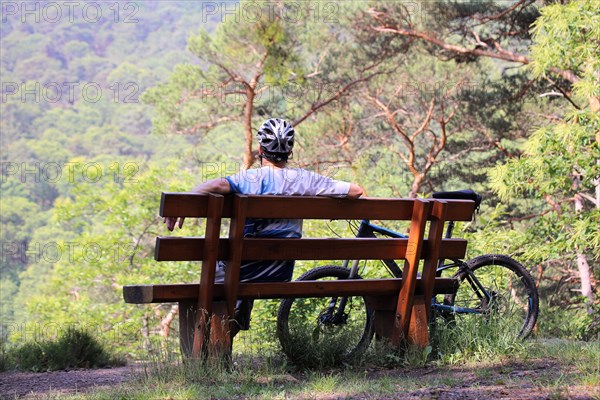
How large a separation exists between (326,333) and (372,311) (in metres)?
0.43

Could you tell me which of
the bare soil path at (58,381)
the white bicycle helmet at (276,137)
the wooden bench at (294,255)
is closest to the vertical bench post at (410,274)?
the wooden bench at (294,255)

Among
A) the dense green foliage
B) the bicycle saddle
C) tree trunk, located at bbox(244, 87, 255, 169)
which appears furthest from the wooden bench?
tree trunk, located at bbox(244, 87, 255, 169)

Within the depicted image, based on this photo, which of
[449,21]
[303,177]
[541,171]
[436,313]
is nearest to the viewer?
[303,177]

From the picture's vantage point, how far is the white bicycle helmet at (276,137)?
470 cm

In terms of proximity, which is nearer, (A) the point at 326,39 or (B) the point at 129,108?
(A) the point at 326,39

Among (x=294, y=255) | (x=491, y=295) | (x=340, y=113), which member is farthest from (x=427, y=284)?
(x=340, y=113)

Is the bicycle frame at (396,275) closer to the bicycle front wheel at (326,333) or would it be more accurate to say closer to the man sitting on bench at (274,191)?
the bicycle front wheel at (326,333)

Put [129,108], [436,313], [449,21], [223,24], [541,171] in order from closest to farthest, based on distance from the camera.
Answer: [436,313], [541,171], [449,21], [223,24], [129,108]

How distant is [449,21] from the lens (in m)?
19.1

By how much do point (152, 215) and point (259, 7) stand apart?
6.93 m

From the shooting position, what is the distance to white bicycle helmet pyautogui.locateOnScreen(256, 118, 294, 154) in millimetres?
4699

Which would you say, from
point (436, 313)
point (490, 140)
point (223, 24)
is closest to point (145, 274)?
point (223, 24)

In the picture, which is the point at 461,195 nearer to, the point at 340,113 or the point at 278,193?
the point at 278,193

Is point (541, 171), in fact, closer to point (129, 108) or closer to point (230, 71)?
point (230, 71)
